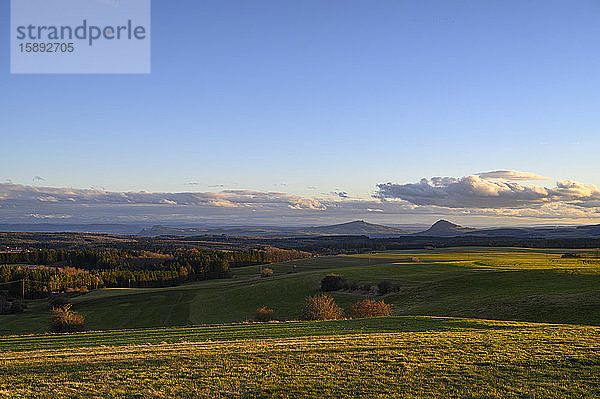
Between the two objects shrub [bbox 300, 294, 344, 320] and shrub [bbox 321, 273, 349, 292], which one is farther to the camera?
shrub [bbox 321, 273, 349, 292]

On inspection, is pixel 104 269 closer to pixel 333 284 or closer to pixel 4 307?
pixel 4 307

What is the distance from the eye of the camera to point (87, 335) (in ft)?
111

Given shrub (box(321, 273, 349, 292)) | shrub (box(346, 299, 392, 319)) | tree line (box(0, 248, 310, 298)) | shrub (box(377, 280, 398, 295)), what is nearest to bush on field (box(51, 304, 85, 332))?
shrub (box(346, 299, 392, 319))

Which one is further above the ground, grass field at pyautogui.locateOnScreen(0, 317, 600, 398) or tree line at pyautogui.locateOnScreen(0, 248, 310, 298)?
grass field at pyautogui.locateOnScreen(0, 317, 600, 398)

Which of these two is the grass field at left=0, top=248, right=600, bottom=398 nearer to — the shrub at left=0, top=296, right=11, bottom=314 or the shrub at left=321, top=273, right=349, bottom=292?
the shrub at left=321, top=273, right=349, bottom=292

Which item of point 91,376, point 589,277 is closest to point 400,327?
point 91,376

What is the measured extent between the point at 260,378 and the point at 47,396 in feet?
25.1

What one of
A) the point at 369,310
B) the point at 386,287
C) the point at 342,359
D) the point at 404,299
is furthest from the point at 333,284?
the point at 342,359

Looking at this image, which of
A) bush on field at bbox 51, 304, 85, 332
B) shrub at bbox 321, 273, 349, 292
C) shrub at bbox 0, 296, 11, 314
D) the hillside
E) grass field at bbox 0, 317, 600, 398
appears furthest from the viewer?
shrub at bbox 0, 296, 11, 314

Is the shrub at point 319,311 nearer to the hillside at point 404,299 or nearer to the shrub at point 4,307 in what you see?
the hillside at point 404,299

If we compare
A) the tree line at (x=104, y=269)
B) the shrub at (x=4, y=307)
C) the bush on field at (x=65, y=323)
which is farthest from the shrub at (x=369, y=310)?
the tree line at (x=104, y=269)

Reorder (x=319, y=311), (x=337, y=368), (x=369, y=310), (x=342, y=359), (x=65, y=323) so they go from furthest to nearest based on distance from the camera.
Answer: (x=65, y=323) < (x=369, y=310) < (x=319, y=311) < (x=342, y=359) < (x=337, y=368)

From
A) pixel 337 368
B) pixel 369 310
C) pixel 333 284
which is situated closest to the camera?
pixel 337 368

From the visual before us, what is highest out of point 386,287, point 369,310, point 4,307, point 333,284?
point 369,310
